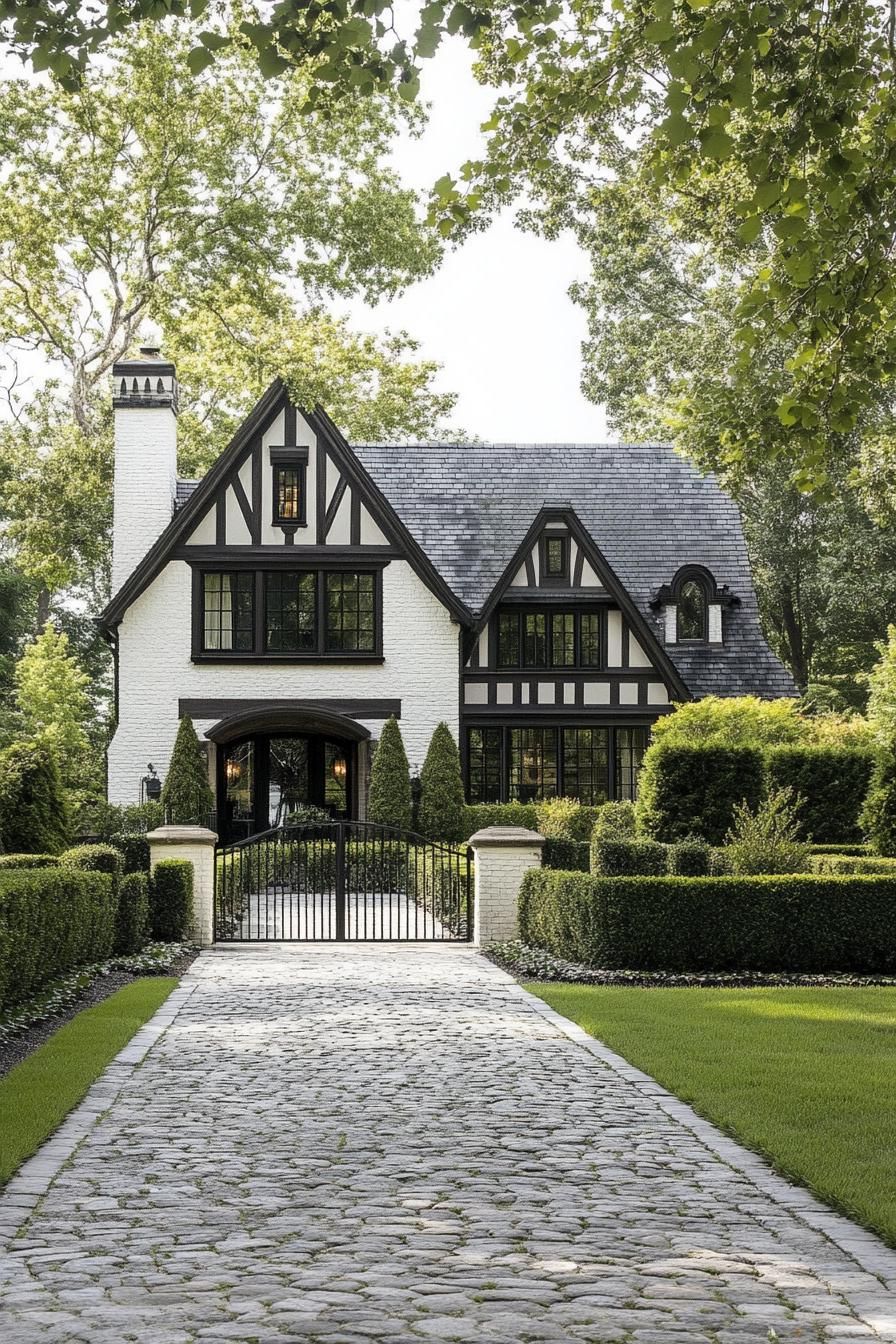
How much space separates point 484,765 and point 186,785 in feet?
20.4

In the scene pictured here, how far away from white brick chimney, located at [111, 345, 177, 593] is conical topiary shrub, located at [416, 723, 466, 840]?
7768 mm

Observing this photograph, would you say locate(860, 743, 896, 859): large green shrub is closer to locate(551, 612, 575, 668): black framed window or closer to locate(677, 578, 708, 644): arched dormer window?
locate(551, 612, 575, 668): black framed window

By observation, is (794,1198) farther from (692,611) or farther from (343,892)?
(692,611)

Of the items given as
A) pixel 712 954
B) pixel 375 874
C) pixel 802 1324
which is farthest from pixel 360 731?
pixel 802 1324

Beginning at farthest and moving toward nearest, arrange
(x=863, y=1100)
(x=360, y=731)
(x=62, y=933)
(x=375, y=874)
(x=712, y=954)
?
(x=360, y=731) → (x=375, y=874) → (x=712, y=954) → (x=62, y=933) → (x=863, y=1100)

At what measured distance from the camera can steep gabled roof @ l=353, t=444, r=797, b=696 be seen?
32594 mm

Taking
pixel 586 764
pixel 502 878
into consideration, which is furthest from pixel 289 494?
pixel 502 878

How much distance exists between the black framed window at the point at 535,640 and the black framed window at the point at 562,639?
0.55ft

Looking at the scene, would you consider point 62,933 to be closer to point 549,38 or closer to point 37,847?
point 37,847

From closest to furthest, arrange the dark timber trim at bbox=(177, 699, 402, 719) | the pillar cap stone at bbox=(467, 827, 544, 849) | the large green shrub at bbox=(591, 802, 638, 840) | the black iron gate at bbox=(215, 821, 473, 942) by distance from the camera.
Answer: the pillar cap stone at bbox=(467, 827, 544, 849) < the black iron gate at bbox=(215, 821, 473, 942) < the large green shrub at bbox=(591, 802, 638, 840) < the dark timber trim at bbox=(177, 699, 402, 719)

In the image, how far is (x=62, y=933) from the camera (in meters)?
13.7

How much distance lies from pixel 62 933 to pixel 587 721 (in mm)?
19175

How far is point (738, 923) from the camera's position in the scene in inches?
613

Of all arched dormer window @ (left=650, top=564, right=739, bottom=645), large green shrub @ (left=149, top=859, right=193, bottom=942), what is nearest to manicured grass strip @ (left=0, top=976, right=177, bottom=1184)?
large green shrub @ (left=149, top=859, right=193, bottom=942)
